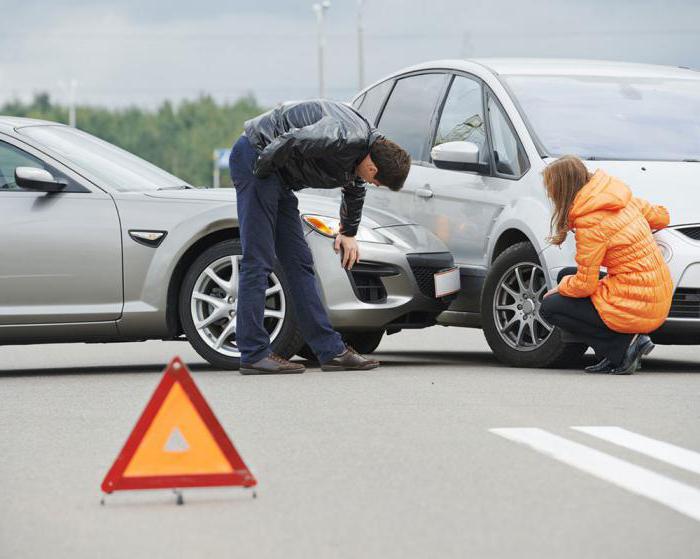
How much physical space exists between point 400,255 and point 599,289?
1234mm

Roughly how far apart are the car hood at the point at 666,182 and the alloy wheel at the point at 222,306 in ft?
5.96

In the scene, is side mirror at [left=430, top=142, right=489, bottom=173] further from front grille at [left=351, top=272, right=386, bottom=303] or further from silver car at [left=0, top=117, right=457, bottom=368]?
front grille at [left=351, top=272, right=386, bottom=303]

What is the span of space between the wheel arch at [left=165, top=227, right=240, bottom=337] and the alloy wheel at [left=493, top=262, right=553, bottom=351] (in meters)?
1.61

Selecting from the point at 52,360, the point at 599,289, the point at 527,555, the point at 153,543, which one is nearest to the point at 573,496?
the point at 527,555

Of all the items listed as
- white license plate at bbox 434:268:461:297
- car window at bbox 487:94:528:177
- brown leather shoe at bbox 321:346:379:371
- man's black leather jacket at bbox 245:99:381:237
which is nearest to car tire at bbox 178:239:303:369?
brown leather shoe at bbox 321:346:379:371

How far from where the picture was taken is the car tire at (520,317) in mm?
9211

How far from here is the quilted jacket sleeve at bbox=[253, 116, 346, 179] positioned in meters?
8.48

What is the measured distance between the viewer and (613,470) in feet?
18.7

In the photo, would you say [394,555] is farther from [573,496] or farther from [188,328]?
[188,328]

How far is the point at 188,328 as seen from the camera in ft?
30.2

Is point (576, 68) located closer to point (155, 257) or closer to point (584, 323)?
point (584, 323)

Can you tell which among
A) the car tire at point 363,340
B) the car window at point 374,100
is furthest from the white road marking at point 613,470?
the car window at point 374,100

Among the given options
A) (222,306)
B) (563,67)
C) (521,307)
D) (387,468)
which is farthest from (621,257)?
(387,468)

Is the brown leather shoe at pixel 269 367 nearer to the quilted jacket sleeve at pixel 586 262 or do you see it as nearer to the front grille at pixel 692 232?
the quilted jacket sleeve at pixel 586 262
